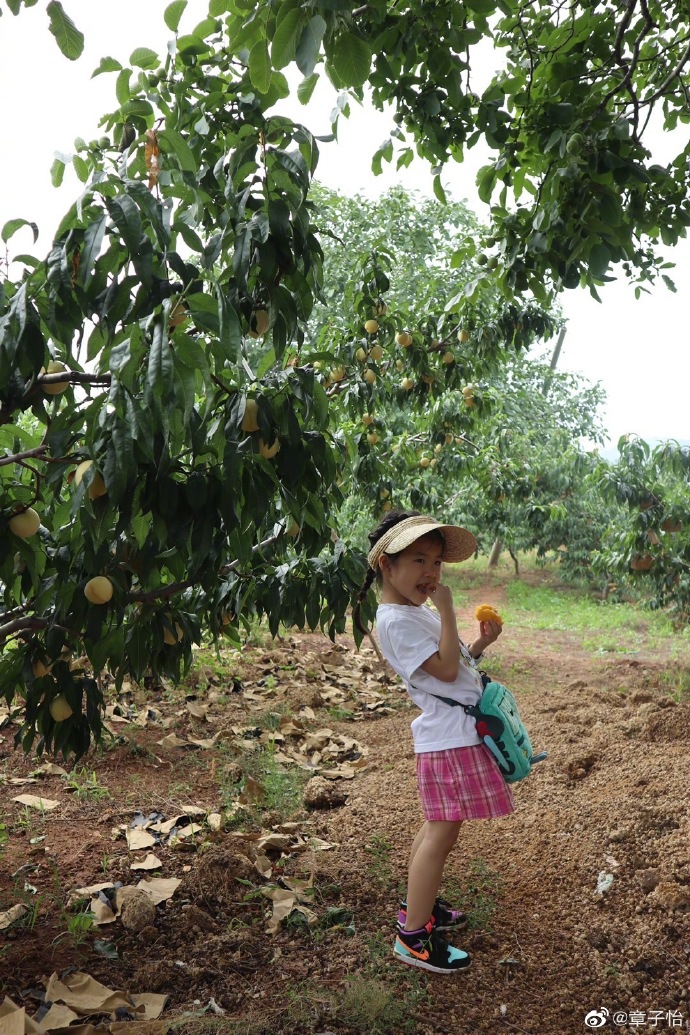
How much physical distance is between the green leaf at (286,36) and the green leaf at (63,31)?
0.53 m

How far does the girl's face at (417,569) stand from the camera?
2.22 metres

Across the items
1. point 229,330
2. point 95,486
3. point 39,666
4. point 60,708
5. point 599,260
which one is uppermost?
point 599,260

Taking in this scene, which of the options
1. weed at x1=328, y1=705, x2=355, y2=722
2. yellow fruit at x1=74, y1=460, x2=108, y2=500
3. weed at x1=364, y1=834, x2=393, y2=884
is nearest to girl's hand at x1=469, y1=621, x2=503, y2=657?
weed at x1=364, y1=834, x2=393, y2=884

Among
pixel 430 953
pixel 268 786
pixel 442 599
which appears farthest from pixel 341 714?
pixel 442 599

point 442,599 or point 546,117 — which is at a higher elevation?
point 546,117

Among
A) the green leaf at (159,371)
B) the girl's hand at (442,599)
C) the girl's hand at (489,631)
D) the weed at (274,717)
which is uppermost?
the green leaf at (159,371)

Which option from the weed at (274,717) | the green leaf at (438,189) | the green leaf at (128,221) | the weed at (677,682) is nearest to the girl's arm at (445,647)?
the green leaf at (128,221)

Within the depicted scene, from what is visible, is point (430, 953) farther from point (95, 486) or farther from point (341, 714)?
point (341, 714)

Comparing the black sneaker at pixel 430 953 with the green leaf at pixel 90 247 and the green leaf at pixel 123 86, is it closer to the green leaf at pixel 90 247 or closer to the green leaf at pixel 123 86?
the green leaf at pixel 90 247

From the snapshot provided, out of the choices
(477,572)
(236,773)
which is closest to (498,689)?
(236,773)

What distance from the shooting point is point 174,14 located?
2004mm

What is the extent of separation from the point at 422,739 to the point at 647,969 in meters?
0.83

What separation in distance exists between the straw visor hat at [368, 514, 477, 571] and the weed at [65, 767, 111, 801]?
178cm

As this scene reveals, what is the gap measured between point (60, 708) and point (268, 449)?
1.03m
